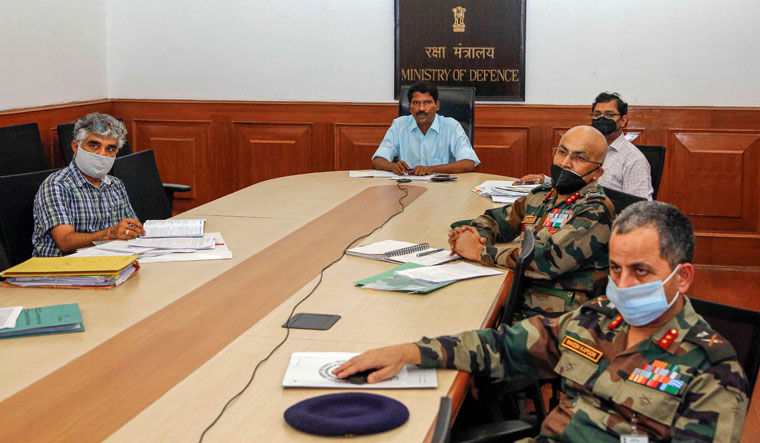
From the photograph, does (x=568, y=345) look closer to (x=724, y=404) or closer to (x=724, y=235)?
(x=724, y=404)

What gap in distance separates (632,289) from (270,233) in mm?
1906

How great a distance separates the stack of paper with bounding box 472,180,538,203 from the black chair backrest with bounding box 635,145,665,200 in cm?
62

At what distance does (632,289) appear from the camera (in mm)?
1731

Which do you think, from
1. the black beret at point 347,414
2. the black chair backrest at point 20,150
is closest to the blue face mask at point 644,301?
the black beret at point 347,414

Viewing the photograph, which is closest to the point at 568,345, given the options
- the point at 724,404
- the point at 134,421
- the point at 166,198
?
the point at 724,404

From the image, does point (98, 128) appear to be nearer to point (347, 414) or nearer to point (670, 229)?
point (347, 414)

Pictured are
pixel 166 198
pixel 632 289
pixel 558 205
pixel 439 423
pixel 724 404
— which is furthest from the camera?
pixel 166 198

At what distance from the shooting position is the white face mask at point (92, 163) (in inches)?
134

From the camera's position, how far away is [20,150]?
4.91 metres

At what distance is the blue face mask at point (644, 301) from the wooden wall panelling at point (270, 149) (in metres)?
4.87

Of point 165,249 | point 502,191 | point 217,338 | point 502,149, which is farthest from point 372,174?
point 217,338

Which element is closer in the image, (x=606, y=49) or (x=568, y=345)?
(x=568, y=345)

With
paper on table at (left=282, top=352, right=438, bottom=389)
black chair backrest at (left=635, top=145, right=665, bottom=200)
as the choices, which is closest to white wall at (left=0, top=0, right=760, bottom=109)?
black chair backrest at (left=635, top=145, right=665, bottom=200)

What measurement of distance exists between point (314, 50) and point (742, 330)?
4.91 meters
